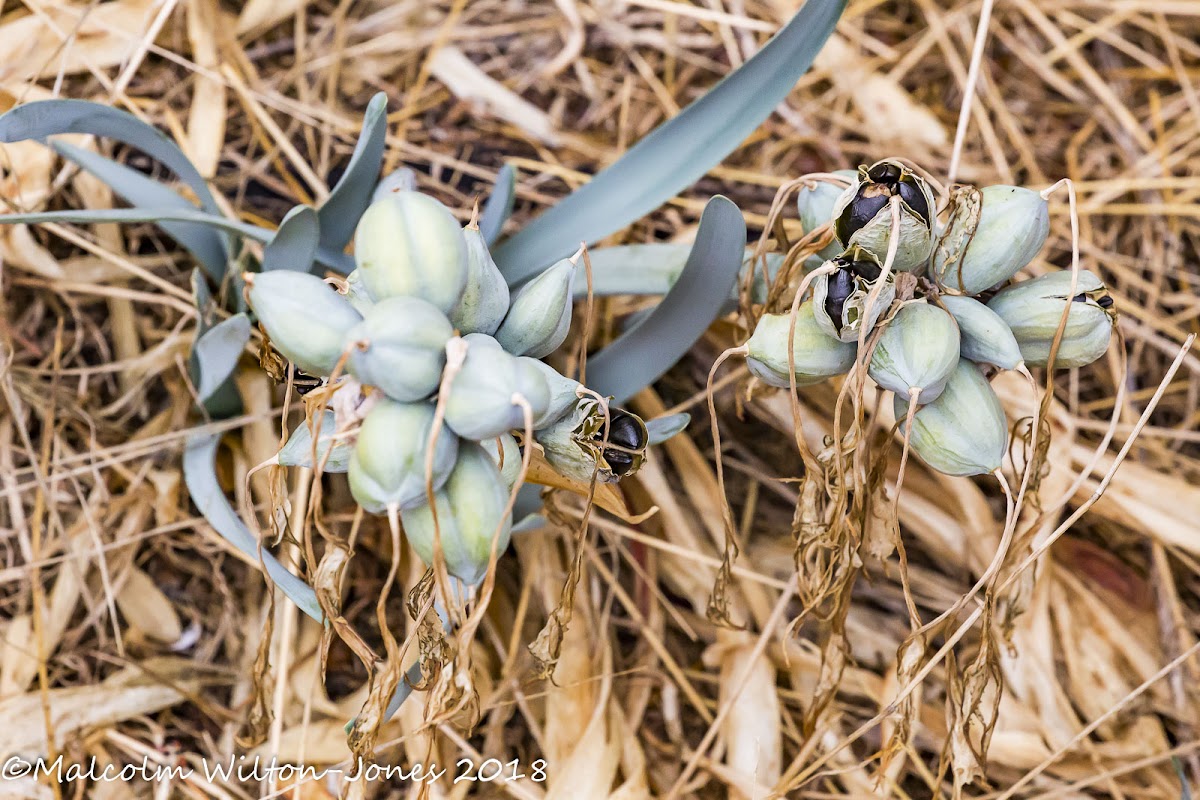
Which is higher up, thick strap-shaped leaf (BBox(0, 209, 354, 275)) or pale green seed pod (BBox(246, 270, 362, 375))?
pale green seed pod (BBox(246, 270, 362, 375))

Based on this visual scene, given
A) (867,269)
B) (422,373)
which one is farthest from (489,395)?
(867,269)

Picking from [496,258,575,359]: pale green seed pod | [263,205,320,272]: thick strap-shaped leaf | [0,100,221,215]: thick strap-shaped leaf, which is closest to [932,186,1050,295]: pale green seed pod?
[496,258,575,359]: pale green seed pod

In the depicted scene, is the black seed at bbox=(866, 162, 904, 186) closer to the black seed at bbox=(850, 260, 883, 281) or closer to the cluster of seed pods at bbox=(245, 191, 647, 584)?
the black seed at bbox=(850, 260, 883, 281)

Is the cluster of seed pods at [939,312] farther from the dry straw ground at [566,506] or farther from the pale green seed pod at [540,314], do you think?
the dry straw ground at [566,506]

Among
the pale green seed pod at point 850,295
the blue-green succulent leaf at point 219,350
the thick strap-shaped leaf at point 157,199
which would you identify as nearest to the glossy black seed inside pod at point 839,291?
the pale green seed pod at point 850,295

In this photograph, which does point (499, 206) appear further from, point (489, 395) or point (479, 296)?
point (489, 395)
